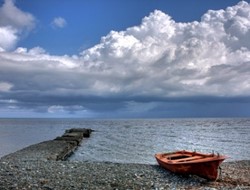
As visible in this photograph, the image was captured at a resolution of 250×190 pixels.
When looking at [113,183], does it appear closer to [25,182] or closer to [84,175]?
[84,175]

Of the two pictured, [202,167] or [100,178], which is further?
[202,167]

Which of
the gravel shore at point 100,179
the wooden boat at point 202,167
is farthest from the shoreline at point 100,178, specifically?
the wooden boat at point 202,167

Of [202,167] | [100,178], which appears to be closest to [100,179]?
[100,178]

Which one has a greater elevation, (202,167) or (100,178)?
(202,167)

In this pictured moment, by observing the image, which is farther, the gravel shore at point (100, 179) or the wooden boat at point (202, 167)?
the wooden boat at point (202, 167)

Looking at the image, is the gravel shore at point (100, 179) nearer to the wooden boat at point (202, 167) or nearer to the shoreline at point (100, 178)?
the shoreline at point (100, 178)

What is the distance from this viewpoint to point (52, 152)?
39.3 meters

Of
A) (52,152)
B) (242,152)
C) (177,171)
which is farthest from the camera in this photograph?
(242,152)

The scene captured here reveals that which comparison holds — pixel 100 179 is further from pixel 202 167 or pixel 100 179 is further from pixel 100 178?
pixel 202 167

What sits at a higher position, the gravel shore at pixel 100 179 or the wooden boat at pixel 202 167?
the wooden boat at pixel 202 167

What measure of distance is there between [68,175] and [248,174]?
42.7 ft

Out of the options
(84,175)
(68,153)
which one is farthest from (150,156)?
(84,175)

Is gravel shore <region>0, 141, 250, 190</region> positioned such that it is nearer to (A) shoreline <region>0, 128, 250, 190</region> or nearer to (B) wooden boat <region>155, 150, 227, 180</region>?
(A) shoreline <region>0, 128, 250, 190</region>

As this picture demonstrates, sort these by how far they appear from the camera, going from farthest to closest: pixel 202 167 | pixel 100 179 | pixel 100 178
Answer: pixel 202 167
pixel 100 178
pixel 100 179
